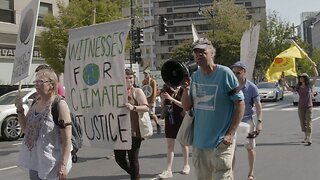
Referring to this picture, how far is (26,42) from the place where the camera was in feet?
20.1

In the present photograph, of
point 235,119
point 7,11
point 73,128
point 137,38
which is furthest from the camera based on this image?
point 137,38

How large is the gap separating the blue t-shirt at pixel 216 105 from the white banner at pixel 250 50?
3078 mm

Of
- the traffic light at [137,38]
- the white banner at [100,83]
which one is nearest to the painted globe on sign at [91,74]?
the white banner at [100,83]

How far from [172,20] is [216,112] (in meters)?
120

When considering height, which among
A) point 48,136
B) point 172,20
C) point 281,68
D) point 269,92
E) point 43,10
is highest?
point 172,20

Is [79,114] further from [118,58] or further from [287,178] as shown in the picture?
[287,178]

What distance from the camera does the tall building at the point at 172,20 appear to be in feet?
396

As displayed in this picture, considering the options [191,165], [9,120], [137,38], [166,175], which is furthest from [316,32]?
[166,175]

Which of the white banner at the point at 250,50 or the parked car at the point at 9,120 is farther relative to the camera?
the parked car at the point at 9,120

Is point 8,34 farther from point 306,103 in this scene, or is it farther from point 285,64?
point 285,64

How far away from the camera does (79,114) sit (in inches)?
253

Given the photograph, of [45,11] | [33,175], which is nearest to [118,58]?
[33,175]

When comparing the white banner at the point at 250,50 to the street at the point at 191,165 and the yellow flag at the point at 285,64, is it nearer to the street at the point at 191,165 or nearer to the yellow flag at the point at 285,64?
the street at the point at 191,165

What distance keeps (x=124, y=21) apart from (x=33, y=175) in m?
2.25
